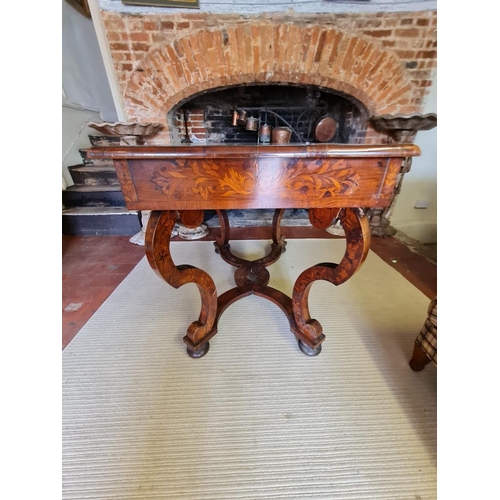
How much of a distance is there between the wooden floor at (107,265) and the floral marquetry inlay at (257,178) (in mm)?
959

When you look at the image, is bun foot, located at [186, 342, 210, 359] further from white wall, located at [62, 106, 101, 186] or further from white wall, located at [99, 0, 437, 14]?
white wall, located at [62, 106, 101, 186]

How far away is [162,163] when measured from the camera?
2.18 feet

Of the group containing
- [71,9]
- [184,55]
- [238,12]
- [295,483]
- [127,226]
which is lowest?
Answer: [295,483]

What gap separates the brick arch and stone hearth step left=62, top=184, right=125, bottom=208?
0.83m

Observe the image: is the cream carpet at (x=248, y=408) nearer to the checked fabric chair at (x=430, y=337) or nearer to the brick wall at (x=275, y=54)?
the checked fabric chair at (x=430, y=337)

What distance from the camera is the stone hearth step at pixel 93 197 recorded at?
236 centimetres

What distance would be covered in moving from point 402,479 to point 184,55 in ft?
8.26

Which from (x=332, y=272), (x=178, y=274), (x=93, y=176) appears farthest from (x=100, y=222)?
(x=332, y=272)

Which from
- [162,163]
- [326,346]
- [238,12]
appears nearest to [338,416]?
Result: [326,346]

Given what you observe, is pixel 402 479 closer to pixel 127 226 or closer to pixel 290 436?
pixel 290 436

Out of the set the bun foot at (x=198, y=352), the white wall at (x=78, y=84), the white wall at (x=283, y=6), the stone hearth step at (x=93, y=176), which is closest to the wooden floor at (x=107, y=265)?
the bun foot at (x=198, y=352)

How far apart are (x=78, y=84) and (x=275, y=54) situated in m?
2.63

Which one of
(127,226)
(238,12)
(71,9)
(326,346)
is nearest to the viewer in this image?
(326,346)

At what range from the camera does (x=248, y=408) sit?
813 mm
